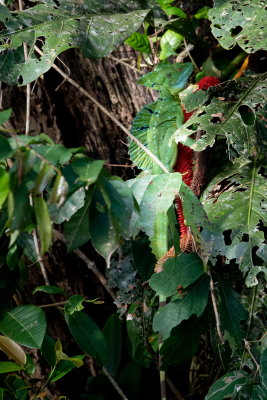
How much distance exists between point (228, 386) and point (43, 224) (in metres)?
0.72

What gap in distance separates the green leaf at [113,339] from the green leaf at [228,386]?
66 centimetres

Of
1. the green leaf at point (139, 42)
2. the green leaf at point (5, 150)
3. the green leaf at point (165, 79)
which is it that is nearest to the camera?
the green leaf at point (5, 150)

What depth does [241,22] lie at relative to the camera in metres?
1.43

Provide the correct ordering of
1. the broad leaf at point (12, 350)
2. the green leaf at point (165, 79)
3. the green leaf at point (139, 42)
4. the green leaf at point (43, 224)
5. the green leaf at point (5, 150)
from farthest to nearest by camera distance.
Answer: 1. the green leaf at point (139, 42)
2. the green leaf at point (165, 79)
3. the broad leaf at point (12, 350)
4. the green leaf at point (5, 150)
5. the green leaf at point (43, 224)

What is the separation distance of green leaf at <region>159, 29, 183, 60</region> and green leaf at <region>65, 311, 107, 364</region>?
3.35 feet

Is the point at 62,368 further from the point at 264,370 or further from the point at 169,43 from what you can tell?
the point at 169,43

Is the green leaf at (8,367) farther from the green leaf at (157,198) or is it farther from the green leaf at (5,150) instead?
the green leaf at (5,150)

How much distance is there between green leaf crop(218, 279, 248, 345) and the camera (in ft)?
4.39

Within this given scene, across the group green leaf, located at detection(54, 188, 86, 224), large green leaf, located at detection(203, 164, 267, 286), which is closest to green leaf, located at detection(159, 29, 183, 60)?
large green leaf, located at detection(203, 164, 267, 286)

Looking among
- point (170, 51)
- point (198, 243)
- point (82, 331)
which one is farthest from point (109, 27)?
point (82, 331)

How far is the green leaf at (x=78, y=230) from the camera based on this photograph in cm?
99

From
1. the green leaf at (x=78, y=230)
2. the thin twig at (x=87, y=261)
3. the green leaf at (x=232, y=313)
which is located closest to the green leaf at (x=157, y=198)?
the green leaf at (x=78, y=230)

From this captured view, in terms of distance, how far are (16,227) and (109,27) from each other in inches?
34.9

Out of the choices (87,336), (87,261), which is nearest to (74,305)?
(87,336)
